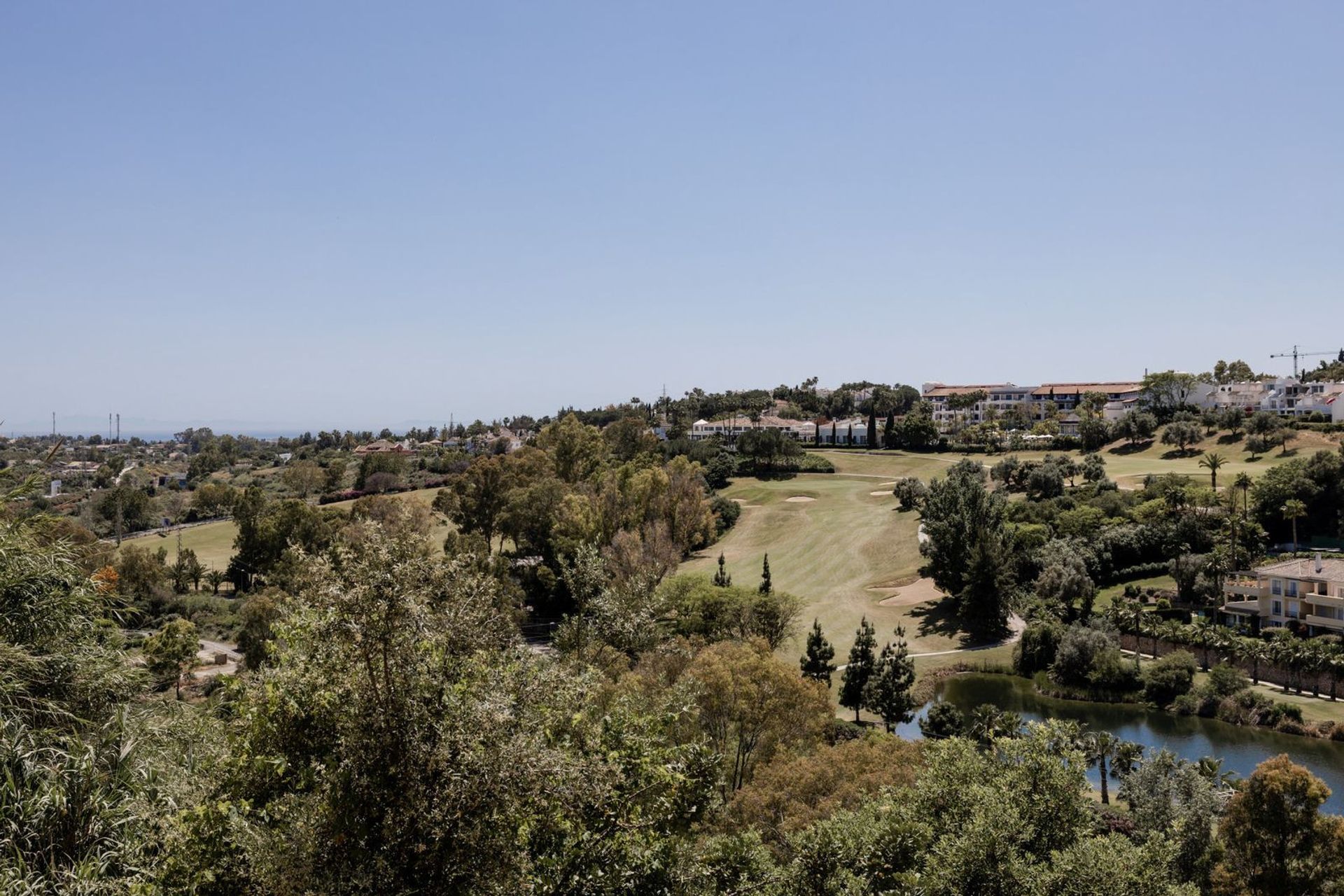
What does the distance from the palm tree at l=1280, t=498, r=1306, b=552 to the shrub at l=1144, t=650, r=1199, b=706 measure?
20223 mm

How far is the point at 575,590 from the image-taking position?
112 feet

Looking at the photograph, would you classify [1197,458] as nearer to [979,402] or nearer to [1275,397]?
[1275,397]

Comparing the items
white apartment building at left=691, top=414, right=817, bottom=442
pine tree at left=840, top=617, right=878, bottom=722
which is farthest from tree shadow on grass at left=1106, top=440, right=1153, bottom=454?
pine tree at left=840, top=617, right=878, bottom=722

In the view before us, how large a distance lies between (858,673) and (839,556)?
28.5 m

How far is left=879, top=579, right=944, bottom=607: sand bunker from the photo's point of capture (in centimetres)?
5616

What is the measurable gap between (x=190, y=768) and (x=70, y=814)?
4.58 feet

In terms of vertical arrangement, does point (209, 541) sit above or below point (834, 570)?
above

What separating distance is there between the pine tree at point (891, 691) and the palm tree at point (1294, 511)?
33.5 meters

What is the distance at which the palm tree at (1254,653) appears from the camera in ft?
136

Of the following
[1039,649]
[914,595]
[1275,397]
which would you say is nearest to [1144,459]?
[1275,397]

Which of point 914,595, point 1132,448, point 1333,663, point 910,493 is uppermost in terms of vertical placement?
point 1132,448

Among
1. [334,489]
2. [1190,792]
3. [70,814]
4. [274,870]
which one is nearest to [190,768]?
[70,814]

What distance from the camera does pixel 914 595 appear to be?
57344mm

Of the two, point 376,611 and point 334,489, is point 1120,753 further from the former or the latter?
point 334,489
